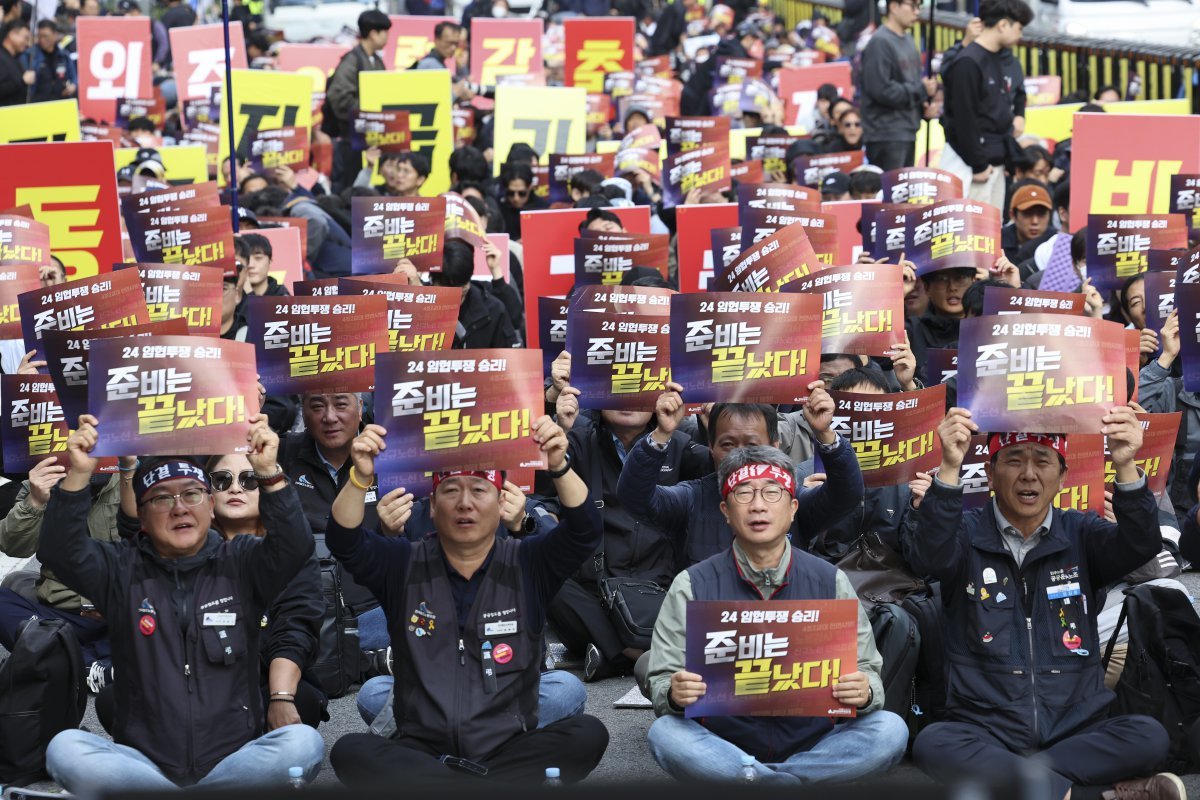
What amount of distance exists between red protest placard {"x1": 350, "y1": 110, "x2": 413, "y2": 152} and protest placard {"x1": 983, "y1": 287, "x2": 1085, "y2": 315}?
293 inches

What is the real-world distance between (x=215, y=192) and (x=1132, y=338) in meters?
4.94

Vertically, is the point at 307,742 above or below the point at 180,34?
below

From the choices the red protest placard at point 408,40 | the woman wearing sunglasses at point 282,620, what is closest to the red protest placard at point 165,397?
the woman wearing sunglasses at point 282,620

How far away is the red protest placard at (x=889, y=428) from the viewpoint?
6910mm

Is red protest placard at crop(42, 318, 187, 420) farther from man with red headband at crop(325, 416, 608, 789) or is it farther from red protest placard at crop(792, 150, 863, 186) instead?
red protest placard at crop(792, 150, 863, 186)

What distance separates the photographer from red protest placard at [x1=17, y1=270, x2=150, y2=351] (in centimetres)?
761

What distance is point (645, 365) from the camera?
7.42 m

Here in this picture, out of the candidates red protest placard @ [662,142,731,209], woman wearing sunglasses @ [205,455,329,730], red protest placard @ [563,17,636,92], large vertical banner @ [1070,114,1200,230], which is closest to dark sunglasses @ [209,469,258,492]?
woman wearing sunglasses @ [205,455,329,730]

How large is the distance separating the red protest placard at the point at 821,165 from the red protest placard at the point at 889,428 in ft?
25.2

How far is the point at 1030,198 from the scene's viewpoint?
1197 cm

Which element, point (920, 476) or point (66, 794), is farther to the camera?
point (920, 476)

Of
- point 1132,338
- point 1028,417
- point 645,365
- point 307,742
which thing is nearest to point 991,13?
point 1132,338

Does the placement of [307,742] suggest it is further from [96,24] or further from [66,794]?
[96,24]

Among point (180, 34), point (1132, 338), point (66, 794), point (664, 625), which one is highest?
point (180, 34)
